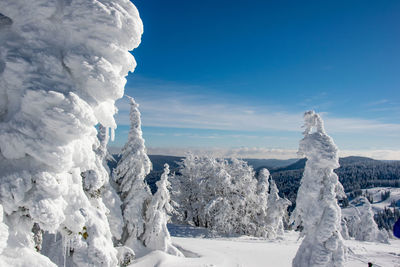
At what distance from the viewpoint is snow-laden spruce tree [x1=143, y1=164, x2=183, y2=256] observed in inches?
762

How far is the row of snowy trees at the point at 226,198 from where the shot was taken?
32.2 metres

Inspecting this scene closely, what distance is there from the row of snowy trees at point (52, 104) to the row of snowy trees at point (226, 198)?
26.1m

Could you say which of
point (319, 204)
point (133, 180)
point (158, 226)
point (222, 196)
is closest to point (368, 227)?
point (222, 196)

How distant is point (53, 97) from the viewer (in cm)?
490

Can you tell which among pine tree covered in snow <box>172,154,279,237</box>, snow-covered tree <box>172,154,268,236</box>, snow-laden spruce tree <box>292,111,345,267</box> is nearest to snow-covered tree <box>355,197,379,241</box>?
pine tree covered in snow <box>172,154,279,237</box>

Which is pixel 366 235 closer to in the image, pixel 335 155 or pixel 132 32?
pixel 335 155

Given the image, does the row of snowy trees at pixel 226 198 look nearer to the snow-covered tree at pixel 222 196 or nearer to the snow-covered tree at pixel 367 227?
the snow-covered tree at pixel 222 196

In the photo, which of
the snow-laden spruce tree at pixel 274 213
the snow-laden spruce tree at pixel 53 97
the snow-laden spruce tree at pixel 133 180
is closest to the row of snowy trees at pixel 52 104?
the snow-laden spruce tree at pixel 53 97

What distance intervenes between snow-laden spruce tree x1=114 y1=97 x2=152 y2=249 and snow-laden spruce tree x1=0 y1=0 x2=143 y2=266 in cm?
1374

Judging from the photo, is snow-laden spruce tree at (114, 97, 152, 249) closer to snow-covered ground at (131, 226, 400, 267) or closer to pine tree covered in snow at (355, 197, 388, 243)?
snow-covered ground at (131, 226, 400, 267)

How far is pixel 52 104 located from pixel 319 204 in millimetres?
14042

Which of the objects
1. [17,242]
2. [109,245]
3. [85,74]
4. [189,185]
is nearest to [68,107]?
[85,74]

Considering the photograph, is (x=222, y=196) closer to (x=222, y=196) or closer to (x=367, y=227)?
(x=222, y=196)

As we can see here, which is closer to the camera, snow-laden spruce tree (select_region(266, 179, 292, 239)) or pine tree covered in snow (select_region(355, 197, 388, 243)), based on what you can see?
snow-laden spruce tree (select_region(266, 179, 292, 239))
